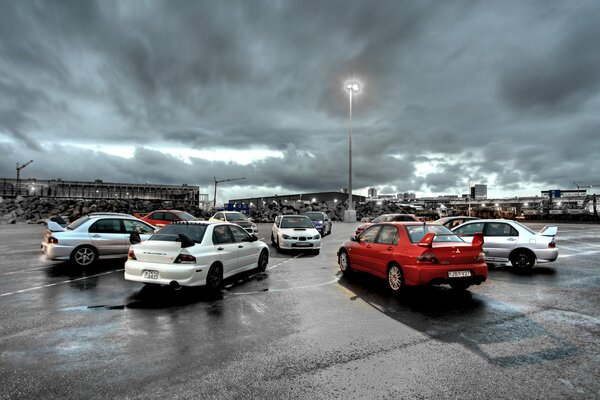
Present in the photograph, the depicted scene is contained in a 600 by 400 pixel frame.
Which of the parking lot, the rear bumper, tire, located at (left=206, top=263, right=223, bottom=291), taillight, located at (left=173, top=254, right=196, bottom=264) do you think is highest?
taillight, located at (left=173, top=254, right=196, bottom=264)

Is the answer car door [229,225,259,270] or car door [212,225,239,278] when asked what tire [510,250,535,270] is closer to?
car door [229,225,259,270]

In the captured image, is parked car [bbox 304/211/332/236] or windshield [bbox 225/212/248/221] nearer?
windshield [bbox 225/212/248/221]

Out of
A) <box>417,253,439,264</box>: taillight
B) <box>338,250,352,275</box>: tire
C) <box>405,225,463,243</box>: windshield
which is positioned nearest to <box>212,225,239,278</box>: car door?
<box>338,250,352,275</box>: tire

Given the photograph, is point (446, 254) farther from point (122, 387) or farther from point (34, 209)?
point (34, 209)

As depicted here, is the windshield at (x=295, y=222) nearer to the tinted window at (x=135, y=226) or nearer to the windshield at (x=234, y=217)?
the windshield at (x=234, y=217)

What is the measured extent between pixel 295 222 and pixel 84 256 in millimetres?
8302

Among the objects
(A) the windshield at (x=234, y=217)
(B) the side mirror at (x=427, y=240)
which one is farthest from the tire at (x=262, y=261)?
(A) the windshield at (x=234, y=217)

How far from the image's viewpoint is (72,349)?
409cm

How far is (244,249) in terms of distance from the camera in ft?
28.3

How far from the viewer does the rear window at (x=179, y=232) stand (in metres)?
7.13

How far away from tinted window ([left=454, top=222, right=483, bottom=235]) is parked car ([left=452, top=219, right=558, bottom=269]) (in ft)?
0.89

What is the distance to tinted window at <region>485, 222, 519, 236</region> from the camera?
1026 centimetres

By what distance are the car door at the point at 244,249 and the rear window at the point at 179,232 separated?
3.78 feet

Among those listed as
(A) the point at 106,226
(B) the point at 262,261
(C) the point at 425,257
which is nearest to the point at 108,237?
(A) the point at 106,226
